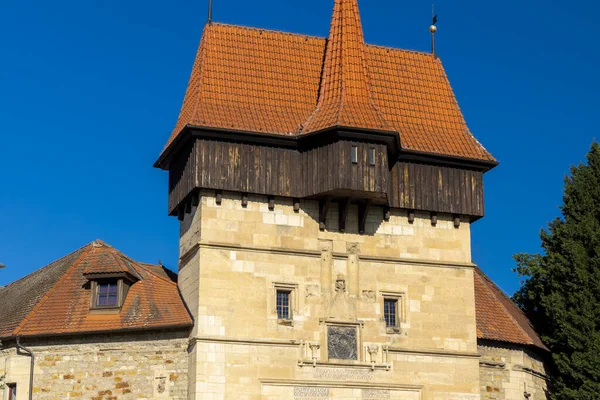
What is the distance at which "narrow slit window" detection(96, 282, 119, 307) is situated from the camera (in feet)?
123

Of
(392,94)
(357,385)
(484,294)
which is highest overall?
(392,94)

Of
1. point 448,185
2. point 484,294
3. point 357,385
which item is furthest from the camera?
point 484,294

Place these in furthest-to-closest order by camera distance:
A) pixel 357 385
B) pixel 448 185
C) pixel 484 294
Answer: pixel 484 294 < pixel 448 185 < pixel 357 385

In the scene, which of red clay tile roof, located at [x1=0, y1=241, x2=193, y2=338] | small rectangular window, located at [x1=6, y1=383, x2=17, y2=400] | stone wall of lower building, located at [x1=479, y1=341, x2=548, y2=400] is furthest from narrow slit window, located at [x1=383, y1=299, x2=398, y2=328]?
small rectangular window, located at [x1=6, y1=383, x2=17, y2=400]

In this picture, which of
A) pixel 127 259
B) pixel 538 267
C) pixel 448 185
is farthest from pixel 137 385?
pixel 538 267

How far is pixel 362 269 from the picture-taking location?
121 feet

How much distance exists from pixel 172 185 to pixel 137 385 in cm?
653

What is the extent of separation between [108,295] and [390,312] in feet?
27.7

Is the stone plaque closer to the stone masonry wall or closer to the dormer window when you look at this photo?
the stone masonry wall

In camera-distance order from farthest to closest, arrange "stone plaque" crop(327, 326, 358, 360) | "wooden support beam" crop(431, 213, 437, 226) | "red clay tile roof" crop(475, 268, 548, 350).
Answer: "red clay tile roof" crop(475, 268, 548, 350) < "wooden support beam" crop(431, 213, 437, 226) < "stone plaque" crop(327, 326, 358, 360)

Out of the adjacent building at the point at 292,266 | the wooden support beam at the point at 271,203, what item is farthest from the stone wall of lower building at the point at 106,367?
the wooden support beam at the point at 271,203

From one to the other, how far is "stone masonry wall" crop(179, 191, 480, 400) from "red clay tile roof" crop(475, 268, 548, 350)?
2008 mm

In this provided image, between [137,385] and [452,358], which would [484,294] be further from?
[137,385]

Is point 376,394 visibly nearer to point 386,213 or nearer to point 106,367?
point 386,213
